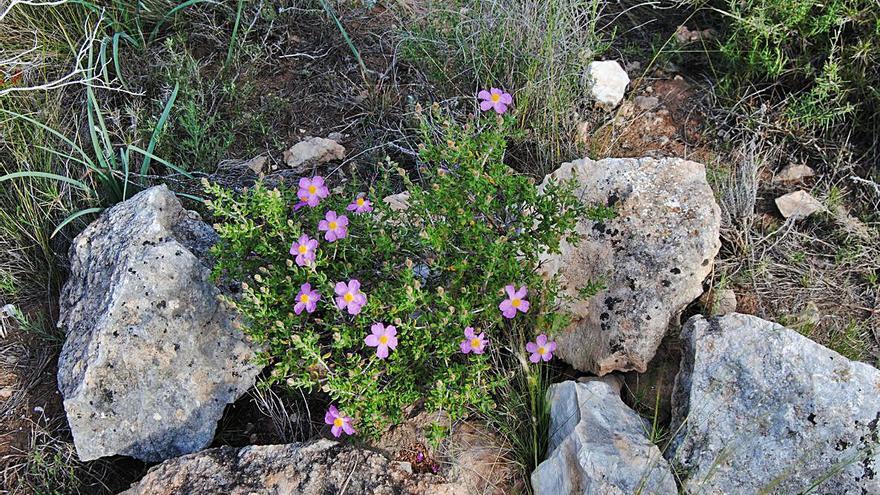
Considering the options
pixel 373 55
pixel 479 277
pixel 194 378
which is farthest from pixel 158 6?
pixel 479 277

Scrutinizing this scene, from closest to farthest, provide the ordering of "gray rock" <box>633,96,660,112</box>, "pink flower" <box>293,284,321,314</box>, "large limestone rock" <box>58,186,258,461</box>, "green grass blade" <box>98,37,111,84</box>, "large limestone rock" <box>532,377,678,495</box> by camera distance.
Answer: "large limestone rock" <box>532,377,678,495</box> < "pink flower" <box>293,284,321,314</box> < "large limestone rock" <box>58,186,258,461</box> < "green grass blade" <box>98,37,111,84</box> < "gray rock" <box>633,96,660,112</box>

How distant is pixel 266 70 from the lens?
401 centimetres

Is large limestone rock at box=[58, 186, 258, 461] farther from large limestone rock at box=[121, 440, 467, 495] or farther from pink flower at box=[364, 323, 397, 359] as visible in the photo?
pink flower at box=[364, 323, 397, 359]

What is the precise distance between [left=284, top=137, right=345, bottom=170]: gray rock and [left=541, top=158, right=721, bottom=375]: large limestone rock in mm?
1263

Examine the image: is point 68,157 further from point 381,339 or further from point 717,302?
point 717,302

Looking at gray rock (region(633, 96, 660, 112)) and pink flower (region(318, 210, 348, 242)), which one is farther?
gray rock (region(633, 96, 660, 112))

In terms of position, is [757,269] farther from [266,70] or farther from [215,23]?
[215,23]

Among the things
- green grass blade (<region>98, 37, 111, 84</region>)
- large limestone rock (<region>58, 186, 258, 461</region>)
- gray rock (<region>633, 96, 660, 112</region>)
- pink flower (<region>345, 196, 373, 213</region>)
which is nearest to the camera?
pink flower (<region>345, 196, 373, 213</region>)

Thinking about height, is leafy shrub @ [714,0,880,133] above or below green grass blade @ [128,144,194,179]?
above

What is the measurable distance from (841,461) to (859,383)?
256 mm

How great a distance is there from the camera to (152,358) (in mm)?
2639

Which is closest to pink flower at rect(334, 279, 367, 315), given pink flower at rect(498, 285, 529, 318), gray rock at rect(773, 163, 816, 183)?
pink flower at rect(498, 285, 529, 318)

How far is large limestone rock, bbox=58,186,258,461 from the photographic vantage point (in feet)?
8.57

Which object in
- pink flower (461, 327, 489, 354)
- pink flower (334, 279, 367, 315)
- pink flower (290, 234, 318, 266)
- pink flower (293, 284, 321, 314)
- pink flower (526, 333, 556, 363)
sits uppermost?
pink flower (290, 234, 318, 266)
